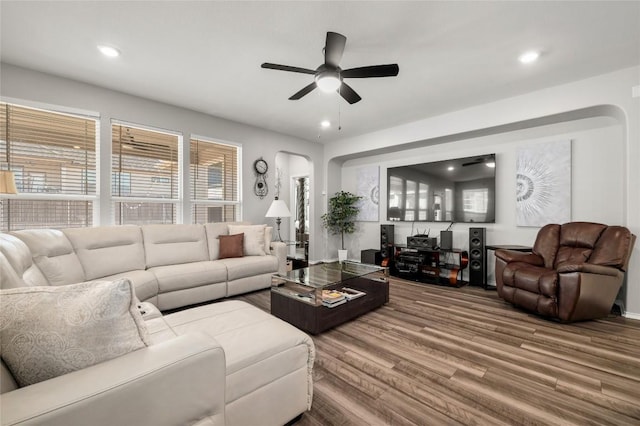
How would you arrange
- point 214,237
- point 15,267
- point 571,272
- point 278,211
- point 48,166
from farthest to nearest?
point 278,211 → point 214,237 → point 48,166 → point 571,272 → point 15,267

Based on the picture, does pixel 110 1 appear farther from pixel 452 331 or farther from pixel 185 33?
pixel 452 331

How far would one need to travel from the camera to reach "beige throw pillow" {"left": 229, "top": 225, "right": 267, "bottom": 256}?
13.1 feet

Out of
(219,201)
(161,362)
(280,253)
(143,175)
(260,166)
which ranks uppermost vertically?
(260,166)

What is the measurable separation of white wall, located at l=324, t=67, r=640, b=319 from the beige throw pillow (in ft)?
9.03

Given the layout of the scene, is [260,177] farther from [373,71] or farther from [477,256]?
[477,256]

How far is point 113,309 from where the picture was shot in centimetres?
90

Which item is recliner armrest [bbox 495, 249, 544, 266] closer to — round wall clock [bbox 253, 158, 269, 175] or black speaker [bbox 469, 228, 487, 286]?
black speaker [bbox 469, 228, 487, 286]

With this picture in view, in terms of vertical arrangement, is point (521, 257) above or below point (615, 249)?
below

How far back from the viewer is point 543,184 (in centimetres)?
372

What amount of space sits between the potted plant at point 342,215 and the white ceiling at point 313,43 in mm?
2526

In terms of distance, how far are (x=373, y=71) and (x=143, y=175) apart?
3417mm

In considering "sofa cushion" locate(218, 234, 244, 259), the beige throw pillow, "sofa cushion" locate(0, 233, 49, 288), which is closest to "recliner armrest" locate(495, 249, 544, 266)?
the beige throw pillow

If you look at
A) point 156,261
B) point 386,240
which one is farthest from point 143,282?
point 386,240

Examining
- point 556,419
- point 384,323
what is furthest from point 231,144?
point 556,419
